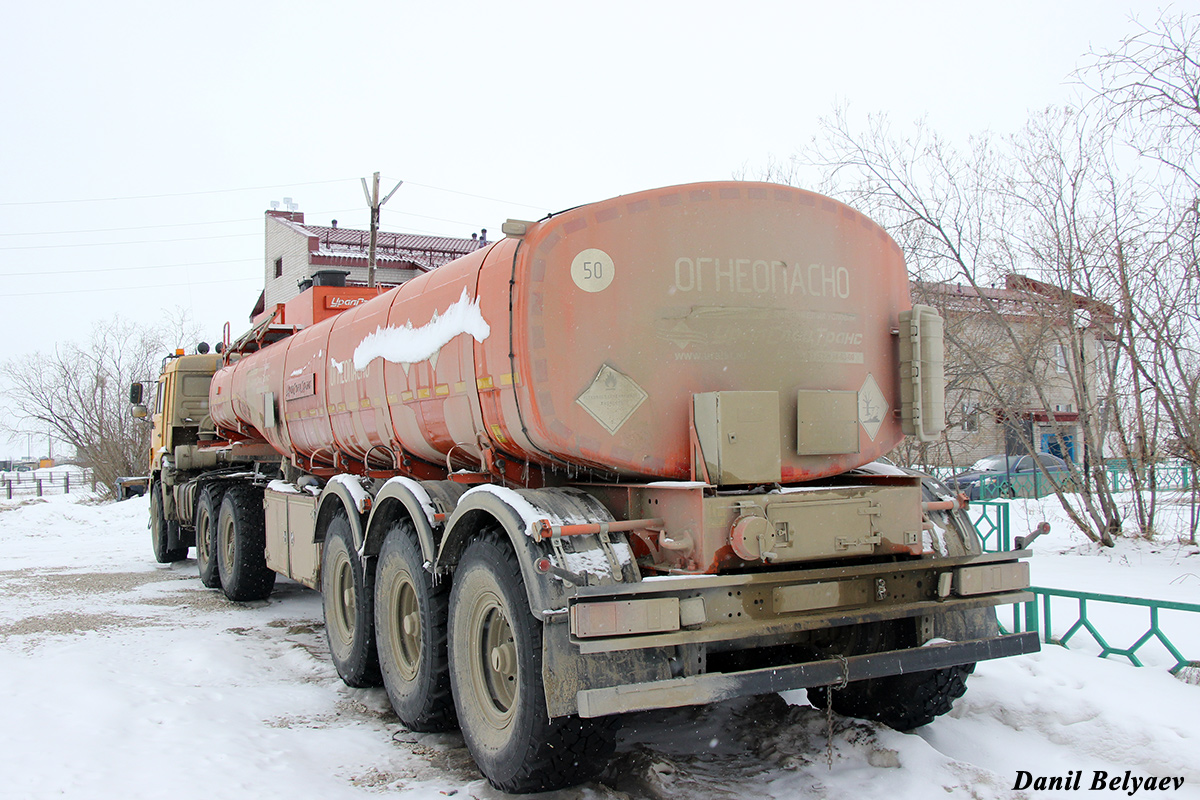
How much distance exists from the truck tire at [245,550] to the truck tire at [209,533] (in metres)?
0.57

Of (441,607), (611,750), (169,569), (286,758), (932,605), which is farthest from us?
(169,569)

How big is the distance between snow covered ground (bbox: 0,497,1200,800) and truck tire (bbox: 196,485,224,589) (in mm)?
3464

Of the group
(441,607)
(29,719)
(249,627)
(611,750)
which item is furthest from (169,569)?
(611,750)

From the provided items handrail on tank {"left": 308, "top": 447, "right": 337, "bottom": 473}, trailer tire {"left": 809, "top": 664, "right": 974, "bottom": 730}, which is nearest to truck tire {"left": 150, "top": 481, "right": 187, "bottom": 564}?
handrail on tank {"left": 308, "top": 447, "right": 337, "bottom": 473}

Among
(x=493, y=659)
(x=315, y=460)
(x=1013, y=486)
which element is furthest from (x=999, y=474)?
(x=493, y=659)

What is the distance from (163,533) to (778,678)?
1226cm

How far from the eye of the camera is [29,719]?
16.4 feet

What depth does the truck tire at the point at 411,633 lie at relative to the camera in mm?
5207

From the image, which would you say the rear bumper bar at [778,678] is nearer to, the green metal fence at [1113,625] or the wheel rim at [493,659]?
the wheel rim at [493,659]

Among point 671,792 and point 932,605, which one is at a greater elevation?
point 932,605

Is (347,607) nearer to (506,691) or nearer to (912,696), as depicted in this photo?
(506,691)

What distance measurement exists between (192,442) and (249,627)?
5.76 meters

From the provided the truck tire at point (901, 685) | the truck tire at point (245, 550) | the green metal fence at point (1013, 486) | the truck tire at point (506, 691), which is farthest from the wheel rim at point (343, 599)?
the green metal fence at point (1013, 486)

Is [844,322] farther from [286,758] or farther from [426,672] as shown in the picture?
[286,758]
